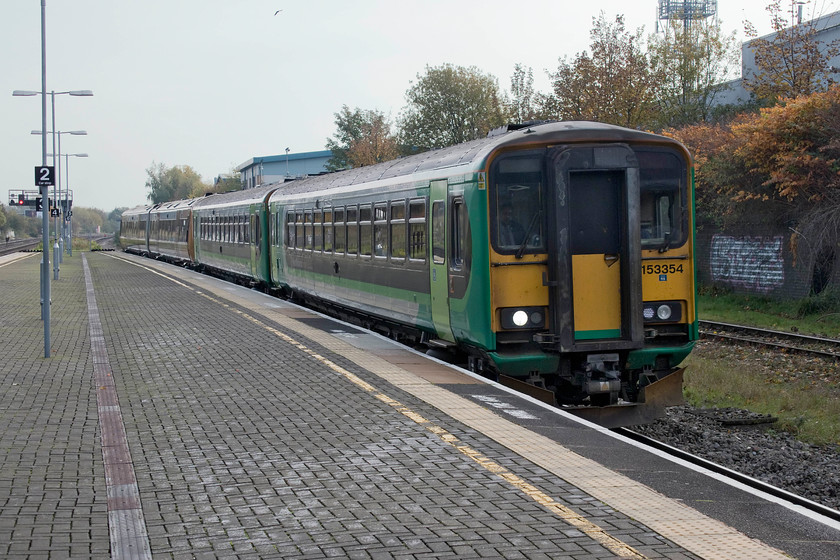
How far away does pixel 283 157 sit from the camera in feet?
363

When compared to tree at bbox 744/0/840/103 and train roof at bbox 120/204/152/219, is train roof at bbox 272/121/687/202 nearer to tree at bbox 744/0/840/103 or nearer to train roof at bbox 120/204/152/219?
tree at bbox 744/0/840/103

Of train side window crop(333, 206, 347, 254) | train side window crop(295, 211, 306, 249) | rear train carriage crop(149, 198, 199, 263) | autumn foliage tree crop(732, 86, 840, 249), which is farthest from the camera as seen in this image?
rear train carriage crop(149, 198, 199, 263)

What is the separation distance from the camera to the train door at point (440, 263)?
1222cm

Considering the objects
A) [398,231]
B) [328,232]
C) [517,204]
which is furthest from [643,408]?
[328,232]

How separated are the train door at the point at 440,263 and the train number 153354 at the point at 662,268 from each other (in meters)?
2.42

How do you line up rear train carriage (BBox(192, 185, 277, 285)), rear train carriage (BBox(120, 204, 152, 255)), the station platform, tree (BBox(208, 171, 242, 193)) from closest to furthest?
the station platform < rear train carriage (BBox(192, 185, 277, 285)) < rear train carriage (BBox(120, 204, 152, 255)) < tree (BBox(208, 171, 242, 193))

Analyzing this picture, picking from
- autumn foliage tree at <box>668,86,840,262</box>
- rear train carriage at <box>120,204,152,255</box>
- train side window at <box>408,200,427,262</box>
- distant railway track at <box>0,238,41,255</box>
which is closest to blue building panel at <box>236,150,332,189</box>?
distant railway track at <box>0,238,41,255</box>

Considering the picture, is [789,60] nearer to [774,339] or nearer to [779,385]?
[774,339]

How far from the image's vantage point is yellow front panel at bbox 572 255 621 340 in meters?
10.7

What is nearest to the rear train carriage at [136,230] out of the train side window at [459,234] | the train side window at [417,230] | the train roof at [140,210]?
the train roof at [140,210]

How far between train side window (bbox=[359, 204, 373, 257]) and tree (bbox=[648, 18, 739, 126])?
1243 inches

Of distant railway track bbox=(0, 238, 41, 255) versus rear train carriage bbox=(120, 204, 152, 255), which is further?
distant railway track bbox=(0, 238, 41, 255)

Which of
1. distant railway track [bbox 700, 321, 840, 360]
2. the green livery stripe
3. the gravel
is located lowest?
the gravel

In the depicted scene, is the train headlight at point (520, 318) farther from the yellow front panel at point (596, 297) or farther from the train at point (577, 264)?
the yellow front panel at point (596, 297)
